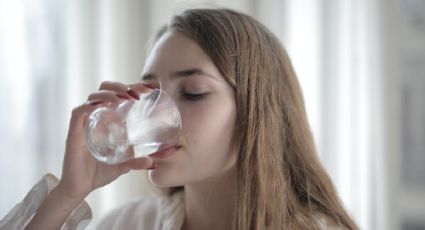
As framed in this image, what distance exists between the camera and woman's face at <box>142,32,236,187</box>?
0.87 metres

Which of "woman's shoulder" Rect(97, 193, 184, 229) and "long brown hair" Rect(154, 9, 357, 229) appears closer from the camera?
"long brown hair" Rect(154, 9, 357, 229)

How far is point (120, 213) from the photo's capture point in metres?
1.19

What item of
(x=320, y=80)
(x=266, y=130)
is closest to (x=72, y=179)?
(x=266, y=130)

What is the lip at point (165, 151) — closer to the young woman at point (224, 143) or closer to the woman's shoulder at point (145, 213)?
the young woman at point (224, 143)

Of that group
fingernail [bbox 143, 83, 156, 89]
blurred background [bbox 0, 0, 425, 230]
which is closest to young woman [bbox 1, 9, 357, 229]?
fingernail [bbox 143, 83, 156, 89]

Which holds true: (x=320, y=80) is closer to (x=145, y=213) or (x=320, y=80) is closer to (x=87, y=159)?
(x=145, y=213)

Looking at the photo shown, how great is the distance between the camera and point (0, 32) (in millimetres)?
1224

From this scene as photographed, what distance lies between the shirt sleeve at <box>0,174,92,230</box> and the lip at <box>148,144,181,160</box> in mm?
198

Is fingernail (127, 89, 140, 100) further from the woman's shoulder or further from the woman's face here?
the woman's shoulder

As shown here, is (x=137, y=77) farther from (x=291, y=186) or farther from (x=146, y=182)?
(x=291, y=186)

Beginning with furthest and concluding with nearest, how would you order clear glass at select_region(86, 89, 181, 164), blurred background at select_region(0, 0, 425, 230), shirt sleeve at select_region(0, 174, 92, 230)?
blurred background at select_region(0, 0, 425, 230)
shirt sleeve at select_region(0, 174, 92, 230)
clear glass at select_region(86, 89, 181, 164)

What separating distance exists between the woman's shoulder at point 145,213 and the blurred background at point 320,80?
0.15 meters

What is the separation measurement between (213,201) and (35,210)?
34 centimetres

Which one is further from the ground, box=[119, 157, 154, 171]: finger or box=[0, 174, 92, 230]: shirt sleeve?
box=[119, 157, 154, 171]: finger
